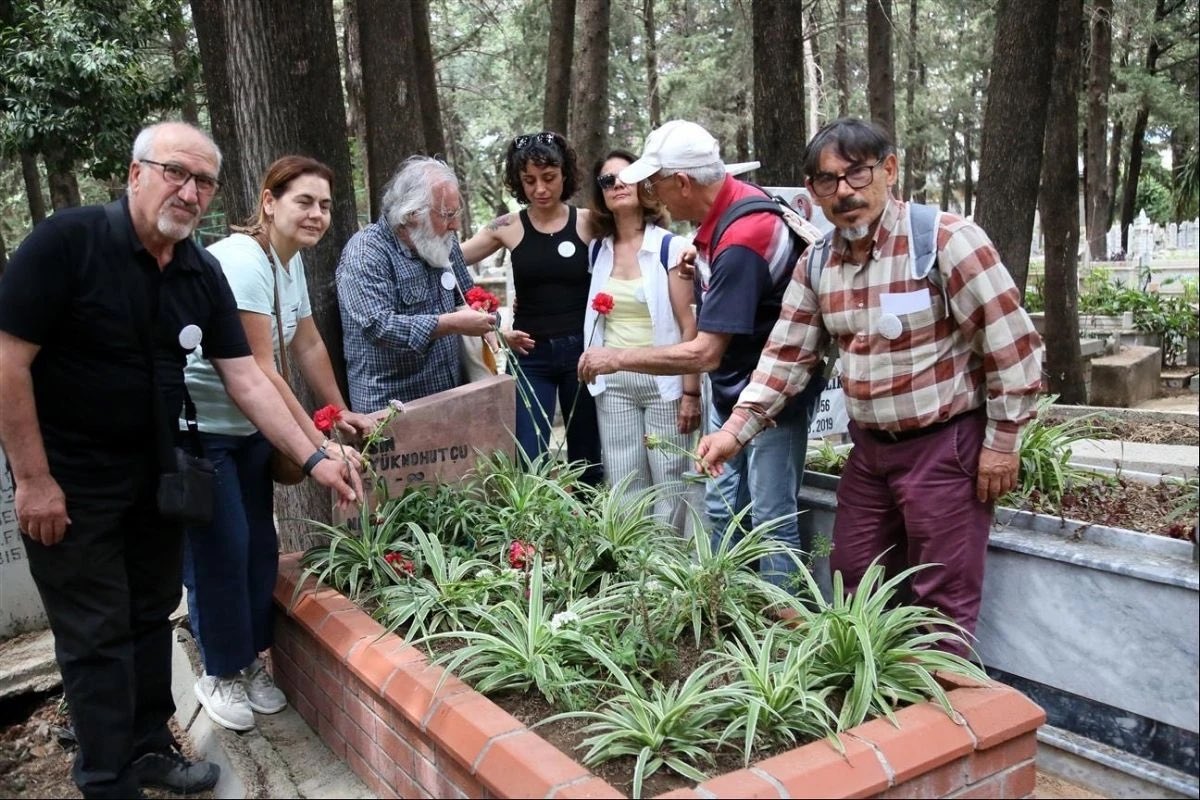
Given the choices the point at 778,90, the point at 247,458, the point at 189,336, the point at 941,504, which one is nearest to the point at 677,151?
the point at 941,504

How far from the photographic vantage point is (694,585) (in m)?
3.15

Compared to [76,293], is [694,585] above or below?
below

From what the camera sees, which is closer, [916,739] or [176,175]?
[916,739]

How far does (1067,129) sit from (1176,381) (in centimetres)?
446

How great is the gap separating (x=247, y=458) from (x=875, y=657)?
2137mm

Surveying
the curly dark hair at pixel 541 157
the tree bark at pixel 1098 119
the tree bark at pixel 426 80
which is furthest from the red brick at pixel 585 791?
the tree bark at pixel 1098 119

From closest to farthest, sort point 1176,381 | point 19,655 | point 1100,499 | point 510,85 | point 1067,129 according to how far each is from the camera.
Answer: point 1100,499
point 19,655
point 1067,129
point 1176,381
point 510,85

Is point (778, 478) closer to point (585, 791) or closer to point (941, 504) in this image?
point (941, 504)

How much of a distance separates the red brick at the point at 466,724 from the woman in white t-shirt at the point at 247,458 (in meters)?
1.05

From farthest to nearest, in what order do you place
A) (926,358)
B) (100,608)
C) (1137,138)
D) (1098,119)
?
(1137,138) < (1098,119) < (926,358) < (100,608)

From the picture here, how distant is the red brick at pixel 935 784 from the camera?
96.0 inches

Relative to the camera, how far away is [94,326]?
2721 millimetres

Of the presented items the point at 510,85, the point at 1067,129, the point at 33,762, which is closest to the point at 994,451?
the point at 33,762

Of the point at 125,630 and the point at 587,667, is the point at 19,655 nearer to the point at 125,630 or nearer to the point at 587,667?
the point at 125,630
